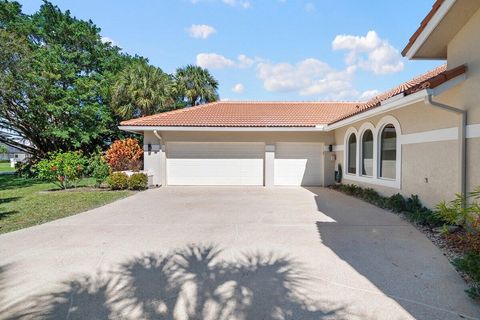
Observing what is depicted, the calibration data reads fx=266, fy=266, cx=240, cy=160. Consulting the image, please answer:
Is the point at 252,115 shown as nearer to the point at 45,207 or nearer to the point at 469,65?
the point at 469,65

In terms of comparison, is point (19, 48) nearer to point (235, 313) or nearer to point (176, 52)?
point (176, 52)

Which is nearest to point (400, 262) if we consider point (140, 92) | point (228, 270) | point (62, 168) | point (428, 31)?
point (228, 270)

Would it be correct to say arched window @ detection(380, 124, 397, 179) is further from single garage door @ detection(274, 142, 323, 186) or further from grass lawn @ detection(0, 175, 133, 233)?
grass lawn @ detection(0, 175, 133, 233)

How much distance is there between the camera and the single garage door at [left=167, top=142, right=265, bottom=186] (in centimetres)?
1451

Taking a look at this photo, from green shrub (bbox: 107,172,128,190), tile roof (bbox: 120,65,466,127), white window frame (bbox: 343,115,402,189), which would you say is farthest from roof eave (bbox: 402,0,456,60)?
green shrub (bbox: 107,172,128,190)

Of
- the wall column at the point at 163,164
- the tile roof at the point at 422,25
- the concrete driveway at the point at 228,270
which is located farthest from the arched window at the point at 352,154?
the wall column at the point at 163,164

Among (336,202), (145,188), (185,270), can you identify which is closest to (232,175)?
(145,188)

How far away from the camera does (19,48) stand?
49.2 ft

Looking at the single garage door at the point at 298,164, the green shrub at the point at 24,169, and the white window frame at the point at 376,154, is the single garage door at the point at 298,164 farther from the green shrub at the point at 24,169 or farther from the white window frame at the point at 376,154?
the green shrub at the point at 24,169

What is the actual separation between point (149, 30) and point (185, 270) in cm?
1240

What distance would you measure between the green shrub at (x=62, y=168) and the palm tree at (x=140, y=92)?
7209mm

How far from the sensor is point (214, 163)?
47.7ft

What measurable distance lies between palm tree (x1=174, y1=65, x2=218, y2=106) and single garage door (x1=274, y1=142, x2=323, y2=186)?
13.7 m

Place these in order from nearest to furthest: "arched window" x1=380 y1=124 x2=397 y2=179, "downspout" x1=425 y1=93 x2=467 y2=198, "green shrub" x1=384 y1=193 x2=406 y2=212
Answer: "downspout" x1=425 y1=93 x2=467 y2=198 < "green shrub" x1=384 y1=193 x2=406 y2=212 < "arched window" x1=380 y1=124 x2=397 y2=179
